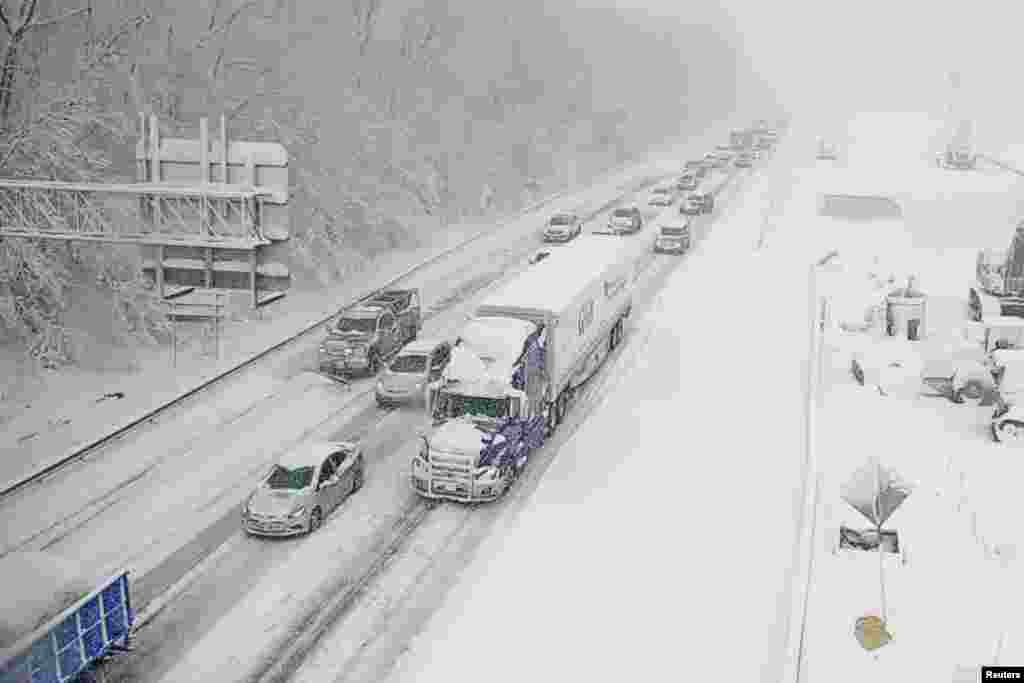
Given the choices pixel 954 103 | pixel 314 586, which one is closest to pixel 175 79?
pixel 314 586

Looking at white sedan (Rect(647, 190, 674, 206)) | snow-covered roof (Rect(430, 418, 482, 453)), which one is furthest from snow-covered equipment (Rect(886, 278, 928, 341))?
white sedan (Rect(647, 190, 674, 206))

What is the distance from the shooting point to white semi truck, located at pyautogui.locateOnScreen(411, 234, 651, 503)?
75.4ft

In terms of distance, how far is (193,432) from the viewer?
2764 cm

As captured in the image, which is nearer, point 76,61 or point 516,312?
point 516,312

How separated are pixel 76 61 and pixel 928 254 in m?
44.8

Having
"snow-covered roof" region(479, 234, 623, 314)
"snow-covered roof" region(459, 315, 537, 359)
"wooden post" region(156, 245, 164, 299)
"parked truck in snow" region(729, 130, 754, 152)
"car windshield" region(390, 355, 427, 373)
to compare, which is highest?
"parked truck in snow" region(729, 130, 754, 152)

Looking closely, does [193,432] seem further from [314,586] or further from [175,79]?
[175,79]

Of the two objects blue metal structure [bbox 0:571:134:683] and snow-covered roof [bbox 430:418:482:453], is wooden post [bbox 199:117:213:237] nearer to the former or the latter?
snow-covered roof [bbox 430:418:482:453]

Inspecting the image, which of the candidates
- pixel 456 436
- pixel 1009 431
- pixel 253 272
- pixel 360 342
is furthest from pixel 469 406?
pixel 1009 431

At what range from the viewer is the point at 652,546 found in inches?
834

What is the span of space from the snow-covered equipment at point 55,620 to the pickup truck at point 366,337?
1597 cm

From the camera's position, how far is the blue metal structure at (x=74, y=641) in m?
13.9

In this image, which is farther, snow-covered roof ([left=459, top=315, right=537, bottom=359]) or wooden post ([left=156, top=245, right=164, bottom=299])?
wooden post ([left=156, top=245, right=164, bottom=299])

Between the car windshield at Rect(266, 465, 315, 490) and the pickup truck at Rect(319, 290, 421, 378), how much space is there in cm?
1037
